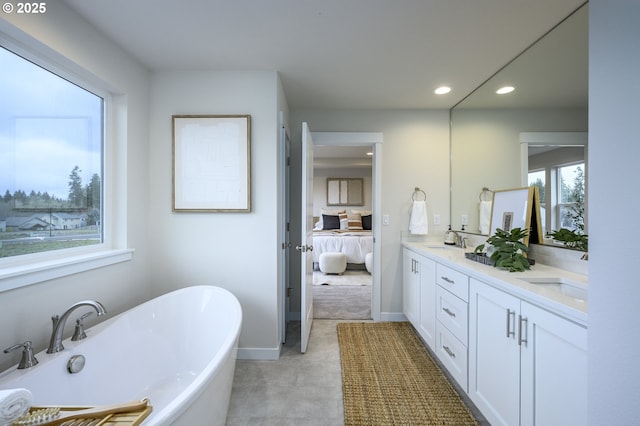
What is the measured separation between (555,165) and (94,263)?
2.96 meters

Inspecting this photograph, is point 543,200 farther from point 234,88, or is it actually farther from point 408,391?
point 234,88

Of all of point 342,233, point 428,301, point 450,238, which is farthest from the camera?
point 342,233

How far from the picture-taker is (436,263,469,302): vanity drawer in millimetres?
1755

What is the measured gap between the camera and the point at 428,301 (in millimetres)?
2355

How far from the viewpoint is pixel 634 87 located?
2.28 ft

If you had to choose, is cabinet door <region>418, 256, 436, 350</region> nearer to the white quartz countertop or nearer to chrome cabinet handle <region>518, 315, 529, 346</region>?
the white quartz countertop

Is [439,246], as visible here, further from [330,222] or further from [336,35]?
[330,222]

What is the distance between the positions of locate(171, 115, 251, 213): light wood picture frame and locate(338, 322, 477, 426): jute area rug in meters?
1.53

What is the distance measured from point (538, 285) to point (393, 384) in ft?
3.80

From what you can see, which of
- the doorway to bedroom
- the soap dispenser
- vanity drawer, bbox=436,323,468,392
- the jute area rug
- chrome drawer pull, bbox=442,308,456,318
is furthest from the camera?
the doorway to bedroom

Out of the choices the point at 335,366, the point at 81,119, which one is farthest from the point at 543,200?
the point at 81,119

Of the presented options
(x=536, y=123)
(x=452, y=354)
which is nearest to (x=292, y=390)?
(x=452, y=354)

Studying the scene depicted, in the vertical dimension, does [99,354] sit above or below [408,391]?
above

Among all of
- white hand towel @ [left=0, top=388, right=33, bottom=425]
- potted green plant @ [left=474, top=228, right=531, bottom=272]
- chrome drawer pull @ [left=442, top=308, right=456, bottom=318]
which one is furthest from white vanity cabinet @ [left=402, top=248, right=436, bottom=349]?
white hand towel @ [left=0, top=388, right=33, bottom=425]
